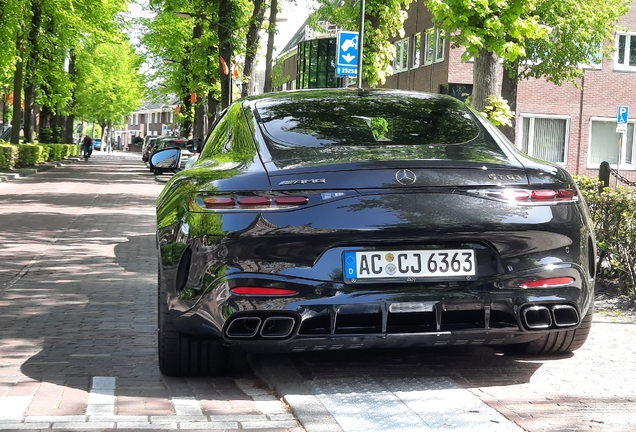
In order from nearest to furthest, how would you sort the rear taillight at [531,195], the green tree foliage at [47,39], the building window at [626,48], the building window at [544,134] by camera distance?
the rear taillight at [531,195] → the green tree foliage at [47,39] → the building window at [544,134] → the building window at [626,48]

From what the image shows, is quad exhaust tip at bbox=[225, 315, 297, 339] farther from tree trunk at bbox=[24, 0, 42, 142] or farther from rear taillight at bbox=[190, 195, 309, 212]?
tree trunk at bbox=[24, 0, 42, 142]

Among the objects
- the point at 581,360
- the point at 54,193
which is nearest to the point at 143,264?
the point at 581,360

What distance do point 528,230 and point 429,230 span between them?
0.50 m

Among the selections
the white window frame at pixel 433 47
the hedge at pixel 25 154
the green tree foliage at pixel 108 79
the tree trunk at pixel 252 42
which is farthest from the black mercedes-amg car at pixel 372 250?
the green tree foliage at pixel 108 79

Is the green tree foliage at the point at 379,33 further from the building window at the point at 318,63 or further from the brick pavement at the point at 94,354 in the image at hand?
the building window at the point at 318,63

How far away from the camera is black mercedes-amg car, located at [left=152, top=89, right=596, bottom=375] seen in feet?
15.4

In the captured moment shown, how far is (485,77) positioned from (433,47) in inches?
1113

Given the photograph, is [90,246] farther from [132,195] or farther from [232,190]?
[132,195]

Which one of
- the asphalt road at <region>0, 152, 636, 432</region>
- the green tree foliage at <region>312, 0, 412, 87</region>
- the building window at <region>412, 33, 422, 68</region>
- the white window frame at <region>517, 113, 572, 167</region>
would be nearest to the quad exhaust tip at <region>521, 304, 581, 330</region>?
the asphalt road at <region>0, 152, 636, 432</region>

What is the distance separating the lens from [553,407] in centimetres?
473

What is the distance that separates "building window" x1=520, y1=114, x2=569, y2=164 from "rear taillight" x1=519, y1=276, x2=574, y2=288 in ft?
119

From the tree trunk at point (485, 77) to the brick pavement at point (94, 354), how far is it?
482 centimetres

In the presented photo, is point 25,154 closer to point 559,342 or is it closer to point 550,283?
point 559,342

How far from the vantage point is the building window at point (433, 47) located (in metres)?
40.3
